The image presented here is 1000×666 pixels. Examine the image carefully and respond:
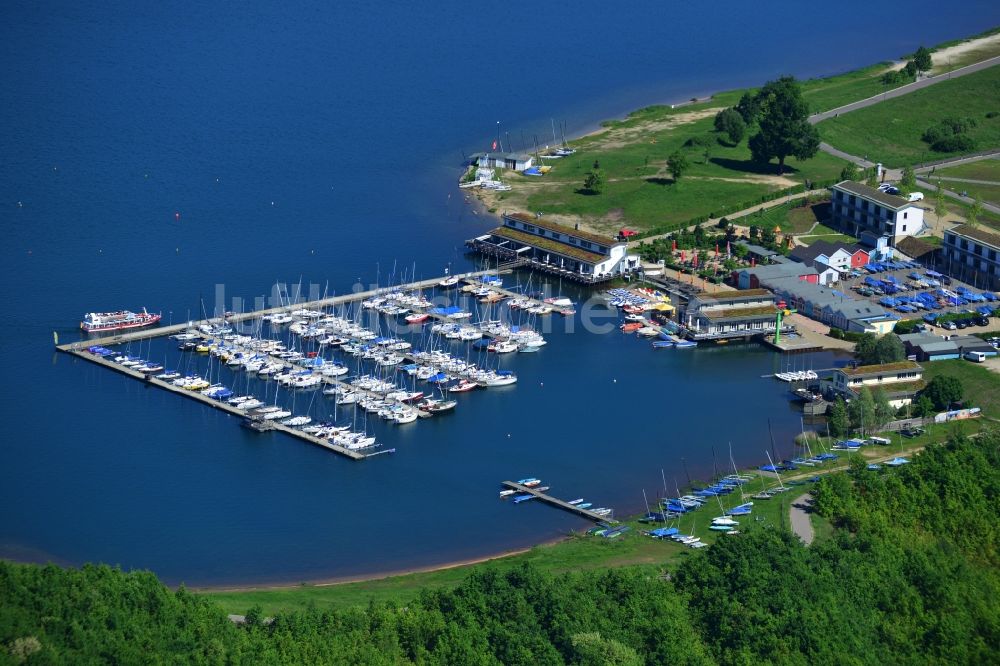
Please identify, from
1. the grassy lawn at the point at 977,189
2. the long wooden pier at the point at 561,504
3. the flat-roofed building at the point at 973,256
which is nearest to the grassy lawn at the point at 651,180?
the grassy lawn at the point at 977,189

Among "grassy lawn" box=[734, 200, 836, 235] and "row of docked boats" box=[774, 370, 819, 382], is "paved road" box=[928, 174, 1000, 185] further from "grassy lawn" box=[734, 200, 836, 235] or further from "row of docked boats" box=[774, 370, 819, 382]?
"row of docked boats" box=[774, 370, 819, 382]

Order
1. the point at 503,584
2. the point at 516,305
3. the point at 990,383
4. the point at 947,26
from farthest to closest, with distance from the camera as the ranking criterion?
1. the point at 947,26
2. the point at 516,305
3. the point at 990,383
4. the point at 503,584

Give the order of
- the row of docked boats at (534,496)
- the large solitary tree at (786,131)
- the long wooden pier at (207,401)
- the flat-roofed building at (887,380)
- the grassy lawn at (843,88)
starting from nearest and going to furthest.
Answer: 1. the row of docked boats at (534,496)
2. the long wooden pier at (207,401)
3. the flat-roofed building at (887,380)
4. the large solitary tree at (786,131)
5. the grassy lawn at (843,88)

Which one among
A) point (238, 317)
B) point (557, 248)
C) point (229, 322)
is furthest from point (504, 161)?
point (229, 322)

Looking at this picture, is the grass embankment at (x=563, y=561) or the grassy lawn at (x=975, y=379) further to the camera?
the grassy lawn at (x=975, y=379)

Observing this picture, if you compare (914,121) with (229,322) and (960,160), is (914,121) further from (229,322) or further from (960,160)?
(229,322)

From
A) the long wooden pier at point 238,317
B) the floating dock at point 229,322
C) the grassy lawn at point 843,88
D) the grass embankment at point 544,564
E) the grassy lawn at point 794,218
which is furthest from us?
the grassy lawn at point 843,88

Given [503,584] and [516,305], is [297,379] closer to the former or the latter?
[516,305]

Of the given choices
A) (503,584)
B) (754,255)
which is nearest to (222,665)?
(503,584)

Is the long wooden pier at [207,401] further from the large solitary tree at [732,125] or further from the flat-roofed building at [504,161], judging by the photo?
the large solitary tree at [732,125]
